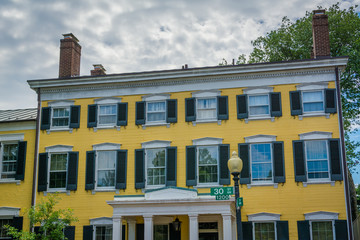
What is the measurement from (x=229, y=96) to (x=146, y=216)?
7.52 meters

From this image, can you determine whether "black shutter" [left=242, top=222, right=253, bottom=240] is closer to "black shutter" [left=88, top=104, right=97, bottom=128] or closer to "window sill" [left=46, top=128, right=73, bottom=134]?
"black shutter" [left=88, top=104, right=97, bottom=128]

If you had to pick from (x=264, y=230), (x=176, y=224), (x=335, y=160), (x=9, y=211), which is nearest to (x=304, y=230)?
(x=264, y=230)

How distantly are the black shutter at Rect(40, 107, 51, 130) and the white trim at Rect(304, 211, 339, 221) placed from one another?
1452cm

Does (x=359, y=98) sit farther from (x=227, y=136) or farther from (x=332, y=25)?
(x=227, y=136)

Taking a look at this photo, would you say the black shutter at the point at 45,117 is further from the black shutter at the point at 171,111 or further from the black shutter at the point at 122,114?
the black shutter at the point at 171,111

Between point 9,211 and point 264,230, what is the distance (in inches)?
538

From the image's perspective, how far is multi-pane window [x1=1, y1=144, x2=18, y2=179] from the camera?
24891 millimetres

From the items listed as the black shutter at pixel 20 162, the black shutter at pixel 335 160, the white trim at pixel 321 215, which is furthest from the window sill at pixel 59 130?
the black shutter at pixel 335 160

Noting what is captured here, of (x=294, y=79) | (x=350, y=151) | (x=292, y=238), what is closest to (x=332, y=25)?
(x=350, y=151)

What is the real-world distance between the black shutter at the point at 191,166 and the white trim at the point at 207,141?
0.31 metres

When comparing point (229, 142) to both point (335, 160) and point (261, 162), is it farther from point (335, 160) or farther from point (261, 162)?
point (335, 160)

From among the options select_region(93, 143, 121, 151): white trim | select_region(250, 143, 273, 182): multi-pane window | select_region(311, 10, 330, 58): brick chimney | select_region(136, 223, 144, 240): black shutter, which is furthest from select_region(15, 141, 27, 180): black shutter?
select_region(311, 10, 330, 58): brick chimney

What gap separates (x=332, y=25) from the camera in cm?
3244

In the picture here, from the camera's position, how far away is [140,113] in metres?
23.6
